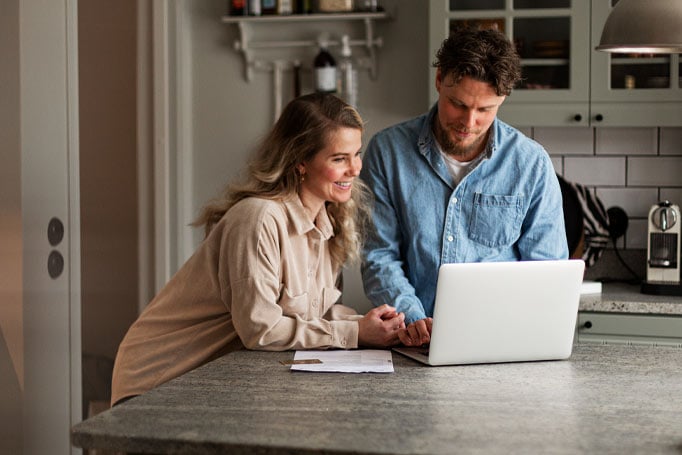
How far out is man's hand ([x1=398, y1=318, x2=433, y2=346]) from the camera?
224 cm

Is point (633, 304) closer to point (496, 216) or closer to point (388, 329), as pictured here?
point (496, 216)

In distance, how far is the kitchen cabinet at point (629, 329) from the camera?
11.5 ft

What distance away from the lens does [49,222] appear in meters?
2.85

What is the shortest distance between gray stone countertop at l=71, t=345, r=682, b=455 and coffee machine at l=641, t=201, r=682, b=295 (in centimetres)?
168

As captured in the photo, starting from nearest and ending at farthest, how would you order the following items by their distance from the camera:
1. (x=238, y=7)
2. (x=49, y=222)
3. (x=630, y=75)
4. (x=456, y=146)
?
(x=456, y=146), (x=49, y=222), (x=630, y=75), (x=238, y=7)

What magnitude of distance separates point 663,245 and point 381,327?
193cm

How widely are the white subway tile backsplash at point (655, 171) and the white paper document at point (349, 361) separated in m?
2.21

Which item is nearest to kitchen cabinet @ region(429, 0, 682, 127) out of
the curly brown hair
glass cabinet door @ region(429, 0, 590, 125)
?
glass cabinet door @ region(429, 0, 590, 125)

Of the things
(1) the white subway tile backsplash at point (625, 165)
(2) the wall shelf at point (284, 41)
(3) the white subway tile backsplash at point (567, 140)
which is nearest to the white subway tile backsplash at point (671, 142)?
(1) the white subway tile backsplash at point (625, 165)

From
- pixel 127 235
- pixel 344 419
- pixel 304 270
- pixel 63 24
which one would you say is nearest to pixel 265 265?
pixel 304 270

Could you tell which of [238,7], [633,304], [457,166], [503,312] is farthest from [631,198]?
[503,312]

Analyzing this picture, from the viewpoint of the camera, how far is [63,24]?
2893mm

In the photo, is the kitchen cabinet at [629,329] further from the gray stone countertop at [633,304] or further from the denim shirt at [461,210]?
the denim shirt at [461,210]

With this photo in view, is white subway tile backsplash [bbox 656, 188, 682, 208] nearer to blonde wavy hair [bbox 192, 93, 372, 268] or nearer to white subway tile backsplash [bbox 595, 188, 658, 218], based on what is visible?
white subway tile backsplash [bbox 595, 188, 658, 218]
